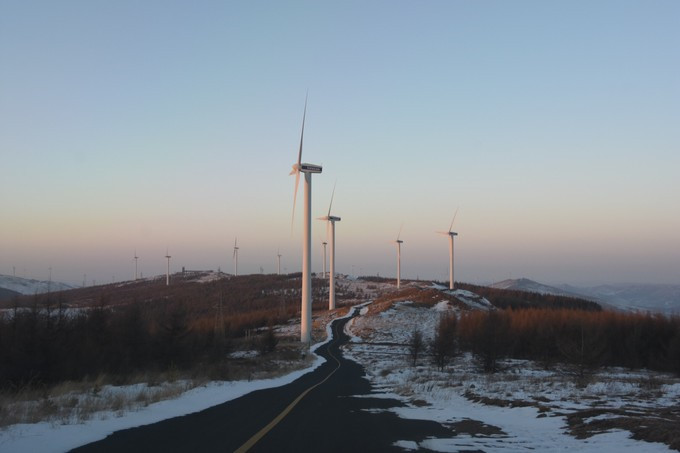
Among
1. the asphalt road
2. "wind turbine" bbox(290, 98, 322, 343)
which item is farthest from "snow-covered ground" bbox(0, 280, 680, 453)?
"wind turbine" bbox(290, 98, 322, 343)

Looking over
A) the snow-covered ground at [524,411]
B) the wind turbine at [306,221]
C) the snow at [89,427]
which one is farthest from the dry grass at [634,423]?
the wind turbine at [306,221]

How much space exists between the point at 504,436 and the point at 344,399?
333 inches

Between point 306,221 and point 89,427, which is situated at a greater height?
point 306,221

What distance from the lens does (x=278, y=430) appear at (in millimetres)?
11016

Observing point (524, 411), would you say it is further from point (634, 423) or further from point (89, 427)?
point (89, 427)

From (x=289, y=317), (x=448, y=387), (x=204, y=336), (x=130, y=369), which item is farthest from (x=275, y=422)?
(x=289, y=317)

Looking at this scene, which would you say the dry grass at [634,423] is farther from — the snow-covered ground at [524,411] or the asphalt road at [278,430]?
the asphalt road at [278,430]

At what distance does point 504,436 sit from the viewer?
428 inches

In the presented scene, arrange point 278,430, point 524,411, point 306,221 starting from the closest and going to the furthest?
1. point 278,430
2. point 524,411
3. point 306,221

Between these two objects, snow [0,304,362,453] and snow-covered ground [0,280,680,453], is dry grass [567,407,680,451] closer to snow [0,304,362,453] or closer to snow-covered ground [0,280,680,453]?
snow-covered ground [0,280,680,453]

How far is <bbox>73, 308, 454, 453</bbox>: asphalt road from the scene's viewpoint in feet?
30.3

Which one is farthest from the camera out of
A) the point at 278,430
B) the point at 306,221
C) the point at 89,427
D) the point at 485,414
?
the point at 306,221

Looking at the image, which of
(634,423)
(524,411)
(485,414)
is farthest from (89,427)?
(634,423)

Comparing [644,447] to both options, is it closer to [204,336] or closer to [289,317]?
[204,336]
